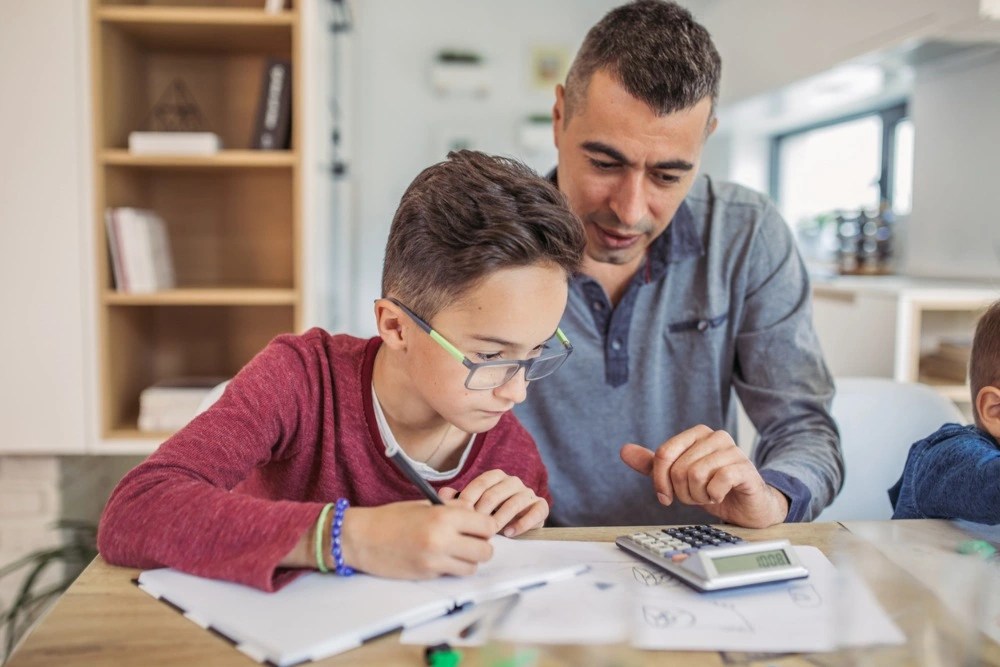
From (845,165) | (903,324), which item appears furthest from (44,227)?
(845,165)

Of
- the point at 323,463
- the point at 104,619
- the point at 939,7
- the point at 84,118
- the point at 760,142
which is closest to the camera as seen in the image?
the point at 104,619

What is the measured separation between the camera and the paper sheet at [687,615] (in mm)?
627

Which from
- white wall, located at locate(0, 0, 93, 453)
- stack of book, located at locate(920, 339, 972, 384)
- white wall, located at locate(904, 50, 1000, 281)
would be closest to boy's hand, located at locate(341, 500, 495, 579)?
white wall, located at locate(0, 0, 93, 453)

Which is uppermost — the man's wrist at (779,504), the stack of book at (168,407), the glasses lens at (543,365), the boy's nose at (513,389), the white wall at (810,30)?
the white wall at (810,30)

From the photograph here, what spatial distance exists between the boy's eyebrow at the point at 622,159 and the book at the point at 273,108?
1.27 metres

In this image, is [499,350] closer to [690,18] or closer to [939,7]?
[690,18]

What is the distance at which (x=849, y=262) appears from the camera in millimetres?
3250

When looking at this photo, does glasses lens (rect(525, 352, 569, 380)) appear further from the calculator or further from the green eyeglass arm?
the calculator

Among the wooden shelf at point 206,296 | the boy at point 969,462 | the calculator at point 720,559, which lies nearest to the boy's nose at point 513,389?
the calculator at point 720,559

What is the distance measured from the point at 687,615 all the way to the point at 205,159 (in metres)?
1.88

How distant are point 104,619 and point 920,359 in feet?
7.27

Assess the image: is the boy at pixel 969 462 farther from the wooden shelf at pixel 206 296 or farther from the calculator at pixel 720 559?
the wooden shelf at pixel 206 296

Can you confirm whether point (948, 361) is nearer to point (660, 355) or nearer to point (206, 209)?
point (660, 355)

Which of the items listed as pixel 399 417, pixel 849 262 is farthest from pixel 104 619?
pixel 849 262
